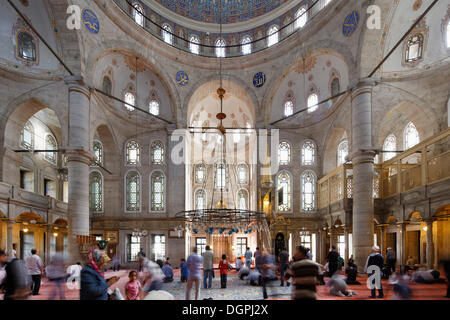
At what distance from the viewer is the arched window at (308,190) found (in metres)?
21.5

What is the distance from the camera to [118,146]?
21547mm

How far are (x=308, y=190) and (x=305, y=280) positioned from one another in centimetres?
1828

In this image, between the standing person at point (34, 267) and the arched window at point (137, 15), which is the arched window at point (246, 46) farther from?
the standing person at point (34, 267)

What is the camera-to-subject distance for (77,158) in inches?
546

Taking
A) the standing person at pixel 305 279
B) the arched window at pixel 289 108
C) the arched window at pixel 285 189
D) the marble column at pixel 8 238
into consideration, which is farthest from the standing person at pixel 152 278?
the arched window at pixel 289 108

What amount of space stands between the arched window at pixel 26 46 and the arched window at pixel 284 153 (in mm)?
14713

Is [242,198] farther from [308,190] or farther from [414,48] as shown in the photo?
[414,48]

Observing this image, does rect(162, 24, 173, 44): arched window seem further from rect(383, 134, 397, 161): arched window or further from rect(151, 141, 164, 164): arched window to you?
rect(383, 134, 397, 161): arched window

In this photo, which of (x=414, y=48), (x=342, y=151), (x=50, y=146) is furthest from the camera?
(x=342, y=151)

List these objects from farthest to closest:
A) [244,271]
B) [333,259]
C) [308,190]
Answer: [308,190] < [244,271] < [333,259]

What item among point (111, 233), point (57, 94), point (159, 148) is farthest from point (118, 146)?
point (57, 94)

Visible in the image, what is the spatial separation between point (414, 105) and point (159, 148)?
1490 centimetres

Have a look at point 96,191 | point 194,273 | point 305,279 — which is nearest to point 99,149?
point 96,191
